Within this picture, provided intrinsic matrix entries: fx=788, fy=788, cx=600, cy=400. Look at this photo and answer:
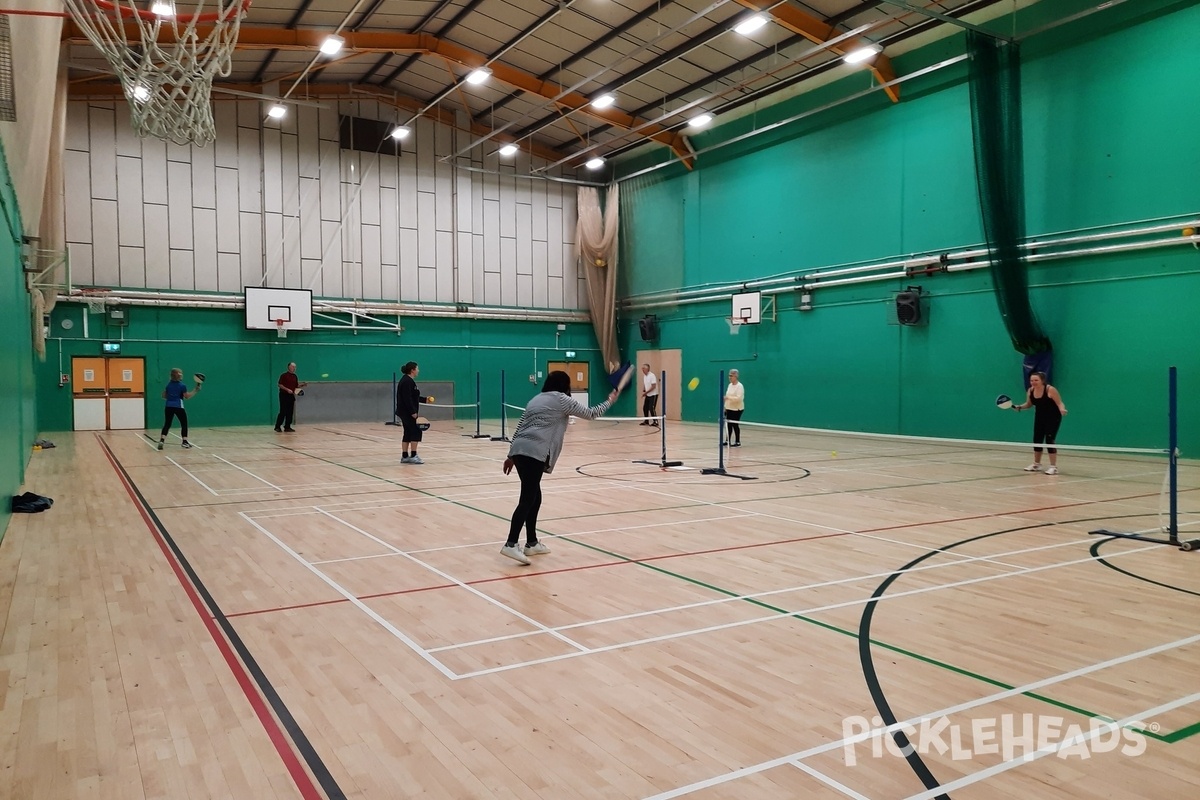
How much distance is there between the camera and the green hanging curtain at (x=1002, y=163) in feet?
51.9

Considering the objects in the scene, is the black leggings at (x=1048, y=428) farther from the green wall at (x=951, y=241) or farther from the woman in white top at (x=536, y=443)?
the woman in white top at (x=536, y=443)

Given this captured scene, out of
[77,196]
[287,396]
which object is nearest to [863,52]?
[287,396]

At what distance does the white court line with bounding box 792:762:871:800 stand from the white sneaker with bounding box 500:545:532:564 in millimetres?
3823

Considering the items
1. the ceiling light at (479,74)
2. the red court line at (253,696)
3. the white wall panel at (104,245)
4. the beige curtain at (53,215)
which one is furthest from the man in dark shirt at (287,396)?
the red court line at (253,696)

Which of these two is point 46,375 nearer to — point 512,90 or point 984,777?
point 512,90

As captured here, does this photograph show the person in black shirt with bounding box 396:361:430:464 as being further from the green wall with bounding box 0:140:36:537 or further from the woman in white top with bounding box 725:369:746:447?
the woman in white top with bounding box 725:369:746:447

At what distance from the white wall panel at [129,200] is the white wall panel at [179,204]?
0.77m

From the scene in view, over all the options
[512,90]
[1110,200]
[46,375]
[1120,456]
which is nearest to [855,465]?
[1120,456]

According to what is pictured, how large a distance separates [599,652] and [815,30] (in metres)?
17.8

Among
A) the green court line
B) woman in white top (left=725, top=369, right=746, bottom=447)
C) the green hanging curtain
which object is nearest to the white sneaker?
the green court line

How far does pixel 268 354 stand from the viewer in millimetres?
25031

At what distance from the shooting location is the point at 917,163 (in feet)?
63.1

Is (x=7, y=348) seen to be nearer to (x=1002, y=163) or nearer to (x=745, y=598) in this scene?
(x=745, y=598)

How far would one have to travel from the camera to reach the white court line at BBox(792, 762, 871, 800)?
3025mm
